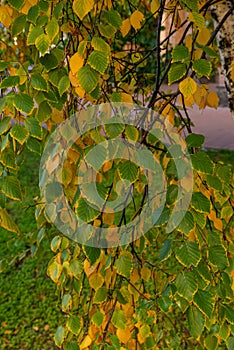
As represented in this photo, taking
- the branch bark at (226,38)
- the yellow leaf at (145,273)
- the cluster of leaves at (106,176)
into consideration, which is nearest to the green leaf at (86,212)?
the cluster of leaves at (106,176)

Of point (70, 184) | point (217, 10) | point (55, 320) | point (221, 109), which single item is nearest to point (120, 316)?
point (70, 184)

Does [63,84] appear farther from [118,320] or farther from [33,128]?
[118,320]

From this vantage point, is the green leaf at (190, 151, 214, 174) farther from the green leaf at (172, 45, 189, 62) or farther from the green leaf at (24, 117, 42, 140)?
the green leaf at (24, 117, 42, 140)

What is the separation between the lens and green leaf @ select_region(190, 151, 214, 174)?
3.05ft

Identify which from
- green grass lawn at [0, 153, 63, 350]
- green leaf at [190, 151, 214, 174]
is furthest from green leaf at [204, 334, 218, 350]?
green grass lawn at [0, 153, 63, 350]

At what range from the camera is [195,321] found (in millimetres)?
948

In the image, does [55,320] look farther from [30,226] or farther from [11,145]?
[11,145]

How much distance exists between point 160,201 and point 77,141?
227mm

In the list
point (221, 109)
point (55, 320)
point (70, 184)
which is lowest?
point (221, 109)

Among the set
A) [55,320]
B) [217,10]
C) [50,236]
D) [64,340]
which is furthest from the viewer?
[55,320]

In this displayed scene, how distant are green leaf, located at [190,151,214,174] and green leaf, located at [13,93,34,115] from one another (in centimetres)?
31

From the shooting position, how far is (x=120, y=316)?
1.12 metres

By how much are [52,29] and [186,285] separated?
524 mm

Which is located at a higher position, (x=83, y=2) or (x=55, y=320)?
(x=83, y=2)
